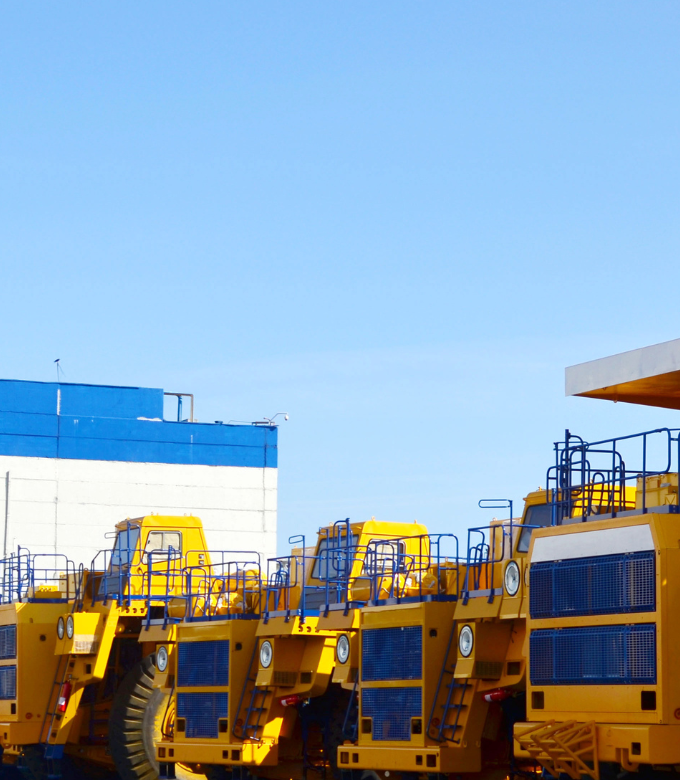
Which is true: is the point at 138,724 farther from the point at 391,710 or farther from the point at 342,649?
the point at 391,710

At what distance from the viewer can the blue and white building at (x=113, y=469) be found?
142ft

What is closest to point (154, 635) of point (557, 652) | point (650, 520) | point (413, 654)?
point (413, 654)

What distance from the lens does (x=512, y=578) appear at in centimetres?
1689

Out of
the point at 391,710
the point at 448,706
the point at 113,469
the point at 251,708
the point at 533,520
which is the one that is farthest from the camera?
the point at 113,469

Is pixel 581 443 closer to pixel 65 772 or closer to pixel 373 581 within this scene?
pixel 373 581

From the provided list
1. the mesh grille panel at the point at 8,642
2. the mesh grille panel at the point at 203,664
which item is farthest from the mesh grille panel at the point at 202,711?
the mesh grille panel at the point at 8,642

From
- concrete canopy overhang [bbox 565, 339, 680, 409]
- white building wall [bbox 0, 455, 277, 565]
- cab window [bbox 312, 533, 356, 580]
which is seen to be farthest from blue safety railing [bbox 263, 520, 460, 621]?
white building wall [bbox 0, 455, 277, 565]

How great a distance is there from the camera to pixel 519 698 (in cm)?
1750

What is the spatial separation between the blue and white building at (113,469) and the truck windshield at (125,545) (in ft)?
54.2

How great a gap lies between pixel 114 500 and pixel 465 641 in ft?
94.4

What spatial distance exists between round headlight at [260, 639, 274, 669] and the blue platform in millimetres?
23904

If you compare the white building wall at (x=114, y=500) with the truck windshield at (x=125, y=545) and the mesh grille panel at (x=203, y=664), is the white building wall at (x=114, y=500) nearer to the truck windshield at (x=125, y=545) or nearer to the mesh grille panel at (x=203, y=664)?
the truck windshield at (x=125, y=545)

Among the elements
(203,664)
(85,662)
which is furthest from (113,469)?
(203,664)

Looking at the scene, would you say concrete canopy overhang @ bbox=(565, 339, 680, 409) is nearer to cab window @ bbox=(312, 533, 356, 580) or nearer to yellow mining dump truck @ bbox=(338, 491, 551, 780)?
yellow mining dump truck @ bbox=(338, 491, 551, 780)
